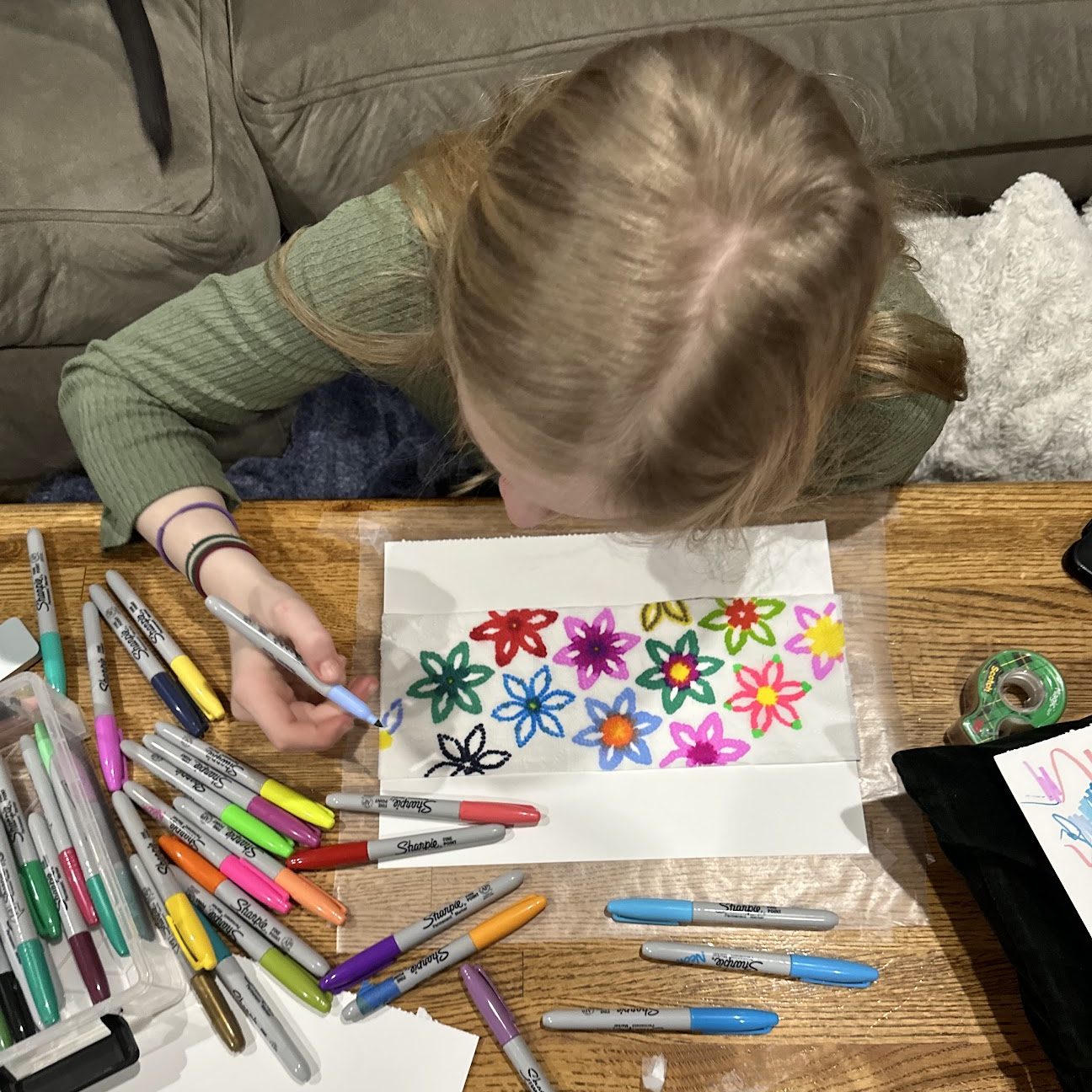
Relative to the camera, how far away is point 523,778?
0.61 m

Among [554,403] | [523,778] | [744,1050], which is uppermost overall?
[554,403]

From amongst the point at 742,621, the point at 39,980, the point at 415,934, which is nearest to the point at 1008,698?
the point at 742,621

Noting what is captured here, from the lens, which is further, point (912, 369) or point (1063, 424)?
point (1063, 424)

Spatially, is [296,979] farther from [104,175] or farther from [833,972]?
[104,175]

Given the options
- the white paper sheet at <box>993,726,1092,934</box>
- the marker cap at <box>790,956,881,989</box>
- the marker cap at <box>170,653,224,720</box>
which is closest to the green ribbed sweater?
the marker cap at <box>170,653,224,720</box>

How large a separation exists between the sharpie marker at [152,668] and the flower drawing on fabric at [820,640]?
394 millimetres

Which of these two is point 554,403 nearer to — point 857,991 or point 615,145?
point 615,145

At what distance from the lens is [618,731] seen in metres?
0.61

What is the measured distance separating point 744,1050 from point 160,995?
34cm

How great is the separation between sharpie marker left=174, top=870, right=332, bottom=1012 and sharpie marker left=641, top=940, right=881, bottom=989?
0.20 metres

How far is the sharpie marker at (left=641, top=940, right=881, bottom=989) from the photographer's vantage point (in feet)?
1.78

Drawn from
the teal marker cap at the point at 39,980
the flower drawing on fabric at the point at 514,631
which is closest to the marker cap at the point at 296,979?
the teal marker cap at the point at 39,980

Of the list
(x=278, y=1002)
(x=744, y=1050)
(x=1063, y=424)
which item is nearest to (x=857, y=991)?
(x=744, y=1050)

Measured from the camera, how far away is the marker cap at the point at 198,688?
2.00 feet
